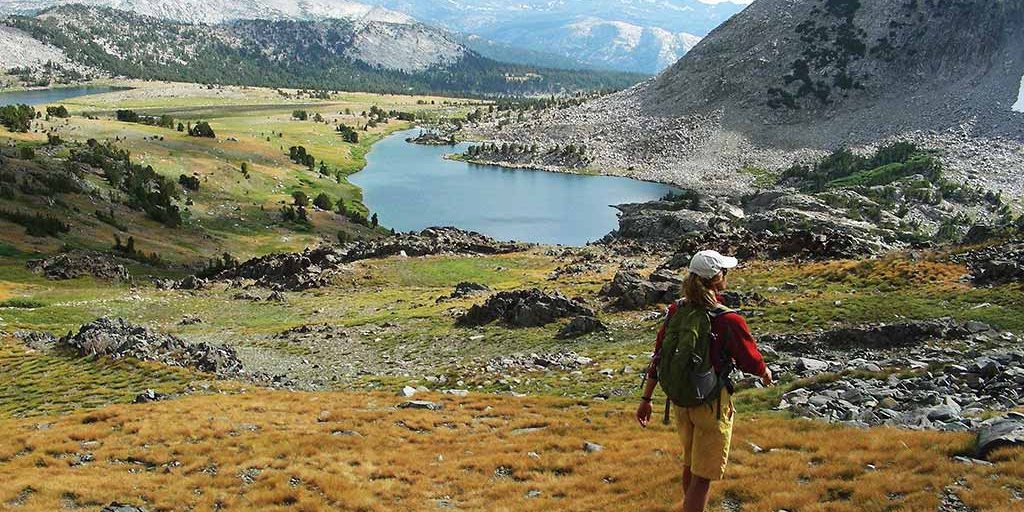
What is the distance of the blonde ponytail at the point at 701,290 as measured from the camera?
341 inches

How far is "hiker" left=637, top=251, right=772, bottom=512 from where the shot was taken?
8633mm

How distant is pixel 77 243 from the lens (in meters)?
62.6

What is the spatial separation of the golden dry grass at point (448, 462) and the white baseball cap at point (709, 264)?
4.21 meters

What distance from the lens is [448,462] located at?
15.2 meters

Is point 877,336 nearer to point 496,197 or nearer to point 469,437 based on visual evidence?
point 469,437

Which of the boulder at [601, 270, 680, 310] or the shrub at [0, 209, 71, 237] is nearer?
the boulder at [601, 270, 680, 310]

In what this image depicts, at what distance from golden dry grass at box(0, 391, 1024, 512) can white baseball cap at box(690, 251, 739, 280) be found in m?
4.21

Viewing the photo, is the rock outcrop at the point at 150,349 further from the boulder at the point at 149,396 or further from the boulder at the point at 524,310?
the boulder at the point at 524,310

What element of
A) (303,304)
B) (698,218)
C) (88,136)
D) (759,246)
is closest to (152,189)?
(88,136)

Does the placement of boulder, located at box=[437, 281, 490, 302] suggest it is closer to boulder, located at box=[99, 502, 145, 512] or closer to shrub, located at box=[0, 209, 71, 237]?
boulder, located at box=[99, 502, 145, 512]

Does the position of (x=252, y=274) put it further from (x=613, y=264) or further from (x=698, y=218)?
(x=698, y=218)

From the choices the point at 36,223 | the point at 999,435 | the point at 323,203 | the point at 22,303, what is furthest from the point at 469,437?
the point at 323,203

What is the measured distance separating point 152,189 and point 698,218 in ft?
236

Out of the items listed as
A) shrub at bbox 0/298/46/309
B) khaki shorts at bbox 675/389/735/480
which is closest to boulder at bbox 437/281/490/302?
shrub at bbox 0/298/46/309
